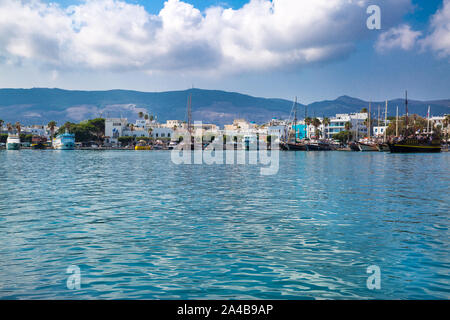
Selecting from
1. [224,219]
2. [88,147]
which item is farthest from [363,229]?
[88,147]

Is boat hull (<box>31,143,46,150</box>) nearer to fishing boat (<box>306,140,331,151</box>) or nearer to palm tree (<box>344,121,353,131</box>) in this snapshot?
fishing boat (<box>306,140,331,151</box>)

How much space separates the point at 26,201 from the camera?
1989 cm

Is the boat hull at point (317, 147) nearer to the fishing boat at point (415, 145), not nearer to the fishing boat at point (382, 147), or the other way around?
the fishing boat at point (382, 147)

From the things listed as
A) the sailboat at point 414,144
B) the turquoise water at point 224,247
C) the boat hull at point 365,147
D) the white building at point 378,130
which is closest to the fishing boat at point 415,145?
the sailboat at point 414,144

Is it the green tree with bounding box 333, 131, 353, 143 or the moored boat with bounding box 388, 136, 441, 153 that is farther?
the green tree with bounding box 333, 131, 353, 143

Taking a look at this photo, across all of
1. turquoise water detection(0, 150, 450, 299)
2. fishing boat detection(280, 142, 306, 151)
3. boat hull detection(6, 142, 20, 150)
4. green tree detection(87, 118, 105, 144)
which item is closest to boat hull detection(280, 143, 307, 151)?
fishing boat detection(280, 142, 306, 151)

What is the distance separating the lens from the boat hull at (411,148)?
111 m

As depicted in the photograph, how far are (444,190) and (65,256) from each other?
2279cm

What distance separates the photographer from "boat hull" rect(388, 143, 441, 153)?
111 metres

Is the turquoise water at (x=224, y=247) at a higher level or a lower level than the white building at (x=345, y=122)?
lower

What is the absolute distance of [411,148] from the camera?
11375cm

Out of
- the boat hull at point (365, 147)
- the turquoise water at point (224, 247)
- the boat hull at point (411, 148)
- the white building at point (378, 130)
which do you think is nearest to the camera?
the turquoise water at point (224, 247)

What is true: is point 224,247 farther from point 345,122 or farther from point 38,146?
point 345,122

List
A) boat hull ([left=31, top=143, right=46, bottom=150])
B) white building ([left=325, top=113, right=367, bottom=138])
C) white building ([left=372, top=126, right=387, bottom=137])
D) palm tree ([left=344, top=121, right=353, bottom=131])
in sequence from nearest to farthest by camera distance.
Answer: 1. boat hull ([left=31, top=143, right=46, bottom=150])
2. palm tree ([left=344, top=121, right=353, bottom=131])
3. white building ([left=372, top=126, right=387, bottom=137])
4. white building ([left=325, top=113, right=367, bottom=138])
